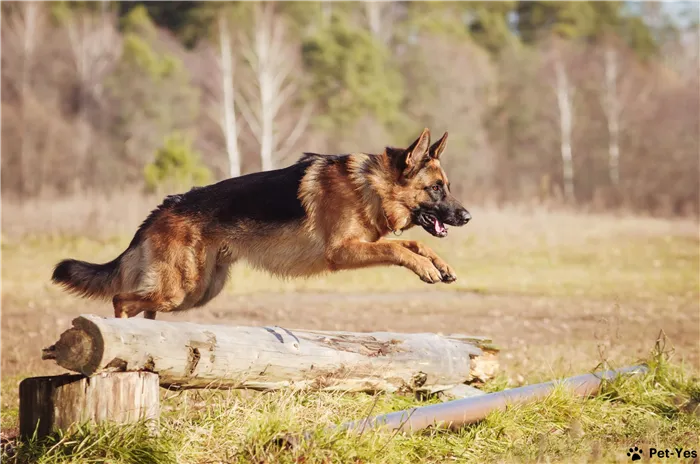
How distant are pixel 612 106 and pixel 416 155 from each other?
37416 mm

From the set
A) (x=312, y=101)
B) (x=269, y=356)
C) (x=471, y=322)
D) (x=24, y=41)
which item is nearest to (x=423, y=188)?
(x=269, y=356)

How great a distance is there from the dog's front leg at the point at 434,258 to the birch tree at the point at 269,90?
24.8m

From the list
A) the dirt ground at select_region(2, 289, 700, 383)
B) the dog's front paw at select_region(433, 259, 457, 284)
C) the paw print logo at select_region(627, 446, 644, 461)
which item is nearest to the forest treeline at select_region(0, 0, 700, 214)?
the dirt ground at select_region(2, 289, 700, 383)

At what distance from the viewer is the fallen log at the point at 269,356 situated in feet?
14.3

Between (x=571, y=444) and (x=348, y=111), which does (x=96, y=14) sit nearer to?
(x=348, y=111)

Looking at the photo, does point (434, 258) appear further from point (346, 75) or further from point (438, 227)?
point (346, 75)

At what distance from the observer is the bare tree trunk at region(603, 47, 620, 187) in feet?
134

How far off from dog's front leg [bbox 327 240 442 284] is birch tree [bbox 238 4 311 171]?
81.3 ft

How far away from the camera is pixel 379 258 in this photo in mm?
6367

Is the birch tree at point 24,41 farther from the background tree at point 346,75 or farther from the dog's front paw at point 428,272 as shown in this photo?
the dog's front paw at point 428,272

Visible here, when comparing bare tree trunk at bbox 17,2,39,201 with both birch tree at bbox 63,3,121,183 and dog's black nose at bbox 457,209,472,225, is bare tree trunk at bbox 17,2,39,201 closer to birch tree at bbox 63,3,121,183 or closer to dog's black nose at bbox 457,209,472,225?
birch tree at bbox 63,3,121,183

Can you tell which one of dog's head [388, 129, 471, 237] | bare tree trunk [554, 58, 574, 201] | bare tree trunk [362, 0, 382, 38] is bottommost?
dog's head [388, 129, 471, 237]

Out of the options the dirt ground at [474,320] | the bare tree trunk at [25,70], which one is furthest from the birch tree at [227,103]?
the dirt ground at [474,320]

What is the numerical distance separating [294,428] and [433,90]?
3929 centimetres
